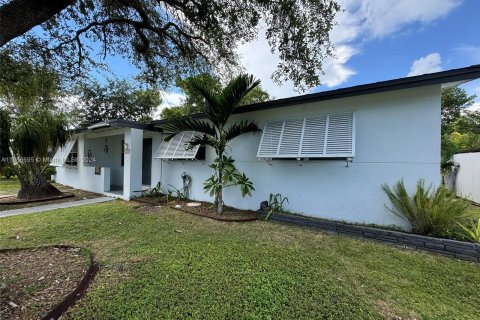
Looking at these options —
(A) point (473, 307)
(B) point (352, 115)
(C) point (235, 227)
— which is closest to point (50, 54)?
(C) point (235, 227)

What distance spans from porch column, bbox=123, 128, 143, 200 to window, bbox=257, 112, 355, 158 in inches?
195

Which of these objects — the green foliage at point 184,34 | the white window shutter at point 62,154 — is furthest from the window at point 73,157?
the green foliage at point 184,34

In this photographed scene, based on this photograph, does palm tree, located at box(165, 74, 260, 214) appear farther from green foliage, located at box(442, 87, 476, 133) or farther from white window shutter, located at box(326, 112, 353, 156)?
green foliage, located at box(442, 87, 476, 133)

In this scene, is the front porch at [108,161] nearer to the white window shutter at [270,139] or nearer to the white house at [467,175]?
the white window shutter at [270,139]

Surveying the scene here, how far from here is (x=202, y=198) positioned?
792 centimetres

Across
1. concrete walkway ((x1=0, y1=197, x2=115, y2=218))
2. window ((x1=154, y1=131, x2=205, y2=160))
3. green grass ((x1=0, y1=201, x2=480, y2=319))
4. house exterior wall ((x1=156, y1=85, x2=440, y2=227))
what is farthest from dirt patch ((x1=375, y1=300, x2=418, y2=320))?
concrete walkway ((x1=0, y1=197, x2=115, y2=218))

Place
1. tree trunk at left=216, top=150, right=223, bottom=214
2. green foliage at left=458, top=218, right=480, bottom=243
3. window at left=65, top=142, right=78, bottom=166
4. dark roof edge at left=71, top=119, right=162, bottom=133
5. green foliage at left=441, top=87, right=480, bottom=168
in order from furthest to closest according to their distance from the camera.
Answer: green foliage at left=441, top=87, right=480, bottom=168 → window at left=65, top=142, right=78, bottom=166 → dark roof edge at left=71, top=119, right=162, bottom=133 → tree trunk at left=216, top=150, right=223, bottom=214 → green foliage at left=458, top=218, right=480, bottom=243

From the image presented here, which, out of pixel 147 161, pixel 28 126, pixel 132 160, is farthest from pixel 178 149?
pixel 28 126

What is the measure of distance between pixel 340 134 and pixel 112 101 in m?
19.0

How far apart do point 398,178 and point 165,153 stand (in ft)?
22.6

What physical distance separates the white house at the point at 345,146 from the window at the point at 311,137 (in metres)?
0.02

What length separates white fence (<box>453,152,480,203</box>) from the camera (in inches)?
343

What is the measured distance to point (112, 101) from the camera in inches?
727

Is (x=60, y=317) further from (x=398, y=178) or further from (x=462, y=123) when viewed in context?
(x=462, y=123)
